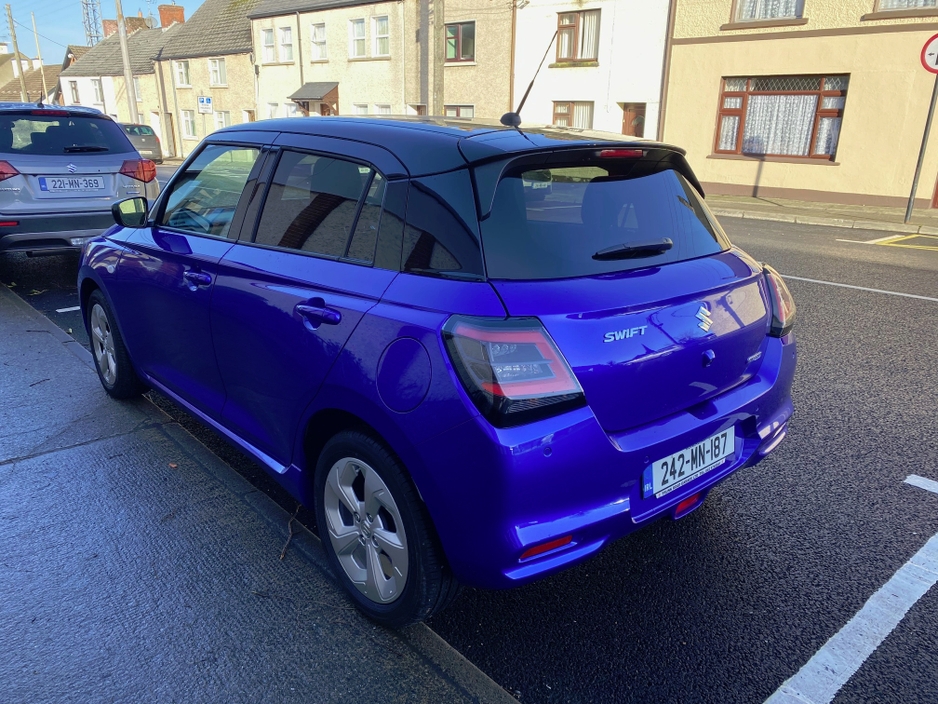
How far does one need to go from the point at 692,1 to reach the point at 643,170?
62.9 ft

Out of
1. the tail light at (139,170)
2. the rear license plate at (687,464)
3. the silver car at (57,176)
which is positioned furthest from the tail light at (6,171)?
the rear license plate at (687,464)

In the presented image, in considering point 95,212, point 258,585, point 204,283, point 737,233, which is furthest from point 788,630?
point 737,233

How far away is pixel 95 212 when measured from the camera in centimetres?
749

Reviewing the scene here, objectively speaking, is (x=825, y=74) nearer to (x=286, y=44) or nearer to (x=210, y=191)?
(x=210, y=191)

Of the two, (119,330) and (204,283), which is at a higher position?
(204,283)

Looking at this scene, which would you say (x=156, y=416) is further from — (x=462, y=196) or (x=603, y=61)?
(x=603, y=61)

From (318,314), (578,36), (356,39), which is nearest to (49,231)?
(318,314)

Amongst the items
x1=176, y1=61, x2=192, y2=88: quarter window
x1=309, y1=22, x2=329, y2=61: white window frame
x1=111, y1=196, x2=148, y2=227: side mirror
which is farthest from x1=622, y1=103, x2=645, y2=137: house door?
x1=176, y1=61, x2=192, y2=88: quarter window

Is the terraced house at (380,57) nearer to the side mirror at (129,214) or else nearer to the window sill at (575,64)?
the window sill at (575,64)

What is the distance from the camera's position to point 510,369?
2.05 metres

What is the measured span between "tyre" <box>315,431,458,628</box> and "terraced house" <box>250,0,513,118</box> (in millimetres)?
18668

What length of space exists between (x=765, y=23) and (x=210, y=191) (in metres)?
18.3

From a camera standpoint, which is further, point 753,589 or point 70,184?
point 70,184

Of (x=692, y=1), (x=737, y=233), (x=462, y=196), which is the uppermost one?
(x=692, y=1)
